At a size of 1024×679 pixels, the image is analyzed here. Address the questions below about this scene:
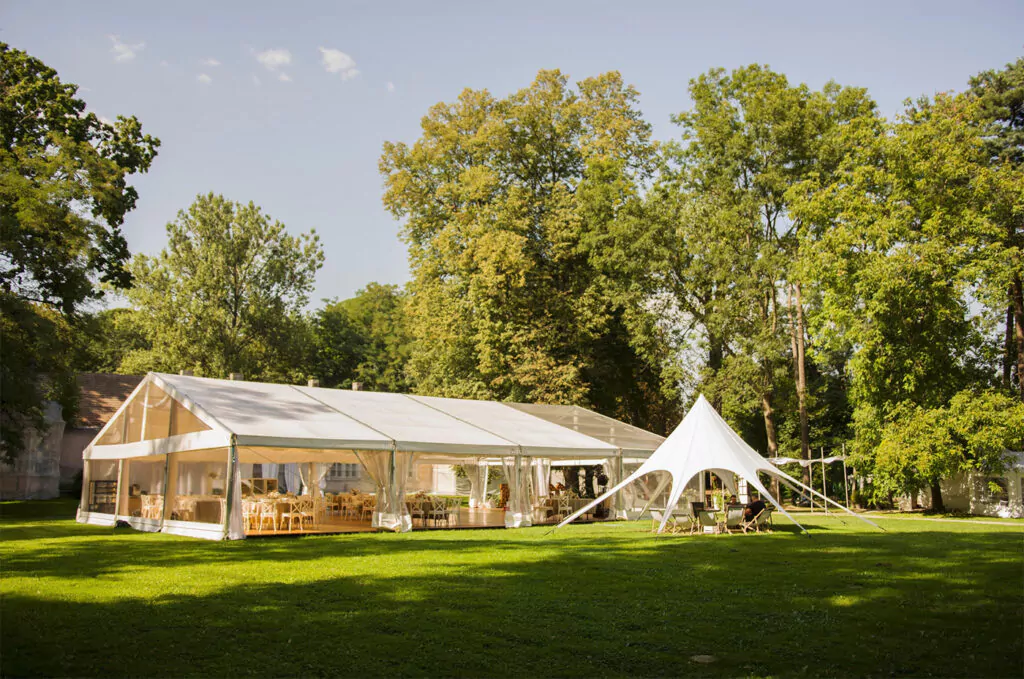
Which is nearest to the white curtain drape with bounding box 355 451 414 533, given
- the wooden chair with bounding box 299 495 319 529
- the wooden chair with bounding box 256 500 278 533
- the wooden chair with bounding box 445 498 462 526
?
the wooden chair with bounding box 299 495 319 529

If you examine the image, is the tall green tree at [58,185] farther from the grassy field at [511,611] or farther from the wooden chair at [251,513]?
the grassy field at [511,611]

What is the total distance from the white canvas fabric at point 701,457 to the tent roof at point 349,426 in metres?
3.05

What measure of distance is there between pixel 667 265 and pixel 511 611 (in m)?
22.6

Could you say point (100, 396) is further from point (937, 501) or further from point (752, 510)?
point (937, 501)

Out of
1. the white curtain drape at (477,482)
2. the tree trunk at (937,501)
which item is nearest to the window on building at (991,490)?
the tree trunk at (937,501)

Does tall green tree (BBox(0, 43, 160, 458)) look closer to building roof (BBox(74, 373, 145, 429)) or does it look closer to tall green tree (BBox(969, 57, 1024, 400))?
building roof (BBox(74, 373, 145, 429))

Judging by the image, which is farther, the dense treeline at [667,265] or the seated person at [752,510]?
the dense treeline at [667,265]

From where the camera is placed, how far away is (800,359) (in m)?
27.4

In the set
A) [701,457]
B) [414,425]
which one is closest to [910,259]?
[701,457]

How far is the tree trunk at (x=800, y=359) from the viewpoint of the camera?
2697 cm

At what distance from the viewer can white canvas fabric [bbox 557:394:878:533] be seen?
50.8 feet

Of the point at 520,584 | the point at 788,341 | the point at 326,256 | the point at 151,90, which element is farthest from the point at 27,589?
the point at 326,256

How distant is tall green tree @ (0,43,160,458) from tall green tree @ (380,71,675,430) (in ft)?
32.4

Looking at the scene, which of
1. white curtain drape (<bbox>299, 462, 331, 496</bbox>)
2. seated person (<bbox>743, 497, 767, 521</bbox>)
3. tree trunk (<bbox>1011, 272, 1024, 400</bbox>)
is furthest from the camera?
tree trunk (<bbox>1011, 272, 1024, 400</bbox>)
